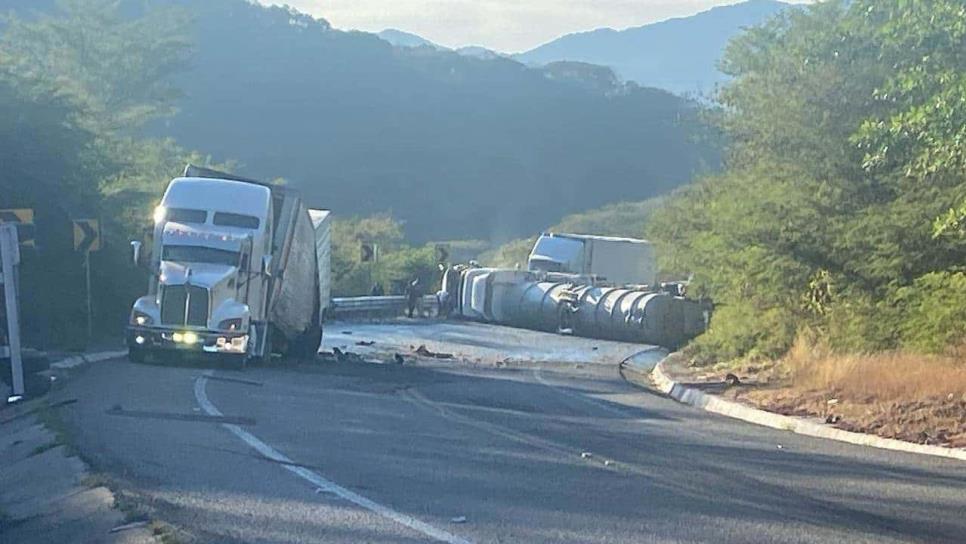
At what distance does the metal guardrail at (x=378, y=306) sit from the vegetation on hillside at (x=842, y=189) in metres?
17.8

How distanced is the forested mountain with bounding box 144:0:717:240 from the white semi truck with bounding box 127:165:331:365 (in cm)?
8256

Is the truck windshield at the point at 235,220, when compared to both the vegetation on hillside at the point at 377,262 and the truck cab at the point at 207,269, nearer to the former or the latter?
the truck cab at the point at 207,269

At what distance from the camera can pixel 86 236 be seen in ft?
97.2

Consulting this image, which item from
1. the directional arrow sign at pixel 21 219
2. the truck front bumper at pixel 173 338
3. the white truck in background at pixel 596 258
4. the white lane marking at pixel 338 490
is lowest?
the white lane marking at pixel 338 490

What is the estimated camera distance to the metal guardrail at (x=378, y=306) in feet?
166

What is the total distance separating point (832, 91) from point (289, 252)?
10.8 metres

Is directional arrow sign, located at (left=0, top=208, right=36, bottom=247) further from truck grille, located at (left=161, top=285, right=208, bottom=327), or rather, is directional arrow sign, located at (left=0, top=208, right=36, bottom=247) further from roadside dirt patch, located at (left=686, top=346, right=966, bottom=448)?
roadside dirt patch, located at (left=686, top=346, right=966, bottom=448)

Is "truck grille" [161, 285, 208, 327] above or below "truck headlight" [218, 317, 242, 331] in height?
above

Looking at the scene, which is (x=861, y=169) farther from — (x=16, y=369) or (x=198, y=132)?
(x=198, y=132)

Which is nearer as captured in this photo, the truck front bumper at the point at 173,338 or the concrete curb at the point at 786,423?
the concrete curb at the point at 786,423

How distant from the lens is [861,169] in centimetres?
2805

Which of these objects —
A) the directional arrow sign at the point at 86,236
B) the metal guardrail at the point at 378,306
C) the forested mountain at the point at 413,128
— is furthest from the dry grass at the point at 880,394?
the forested mountain at the point at 413,128

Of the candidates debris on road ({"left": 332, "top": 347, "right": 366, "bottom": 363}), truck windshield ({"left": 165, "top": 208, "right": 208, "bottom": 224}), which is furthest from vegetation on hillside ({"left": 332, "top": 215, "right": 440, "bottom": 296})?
truck windshield ({"left": 165, "top": 208, "right": 208, "bottom": 224})

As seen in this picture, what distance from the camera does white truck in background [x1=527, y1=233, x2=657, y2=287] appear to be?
59.1 m
